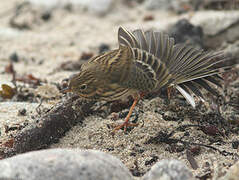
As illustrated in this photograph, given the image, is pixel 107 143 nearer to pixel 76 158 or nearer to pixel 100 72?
pixel 100 72

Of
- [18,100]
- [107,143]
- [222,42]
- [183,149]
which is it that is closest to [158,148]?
[183,149]

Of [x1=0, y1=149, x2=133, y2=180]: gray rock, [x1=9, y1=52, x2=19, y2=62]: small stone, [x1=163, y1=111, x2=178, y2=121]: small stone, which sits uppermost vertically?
[x1=0, y1=149, x2=133, y2=180]: gray rock

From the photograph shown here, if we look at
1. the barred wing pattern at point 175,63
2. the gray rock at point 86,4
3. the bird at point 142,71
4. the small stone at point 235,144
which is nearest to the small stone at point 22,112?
the bird at point 142,71

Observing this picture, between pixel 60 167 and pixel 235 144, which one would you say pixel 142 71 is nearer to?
pixel 235 144

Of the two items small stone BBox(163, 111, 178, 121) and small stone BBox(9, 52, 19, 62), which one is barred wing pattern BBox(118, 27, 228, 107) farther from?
small stone BBox(9, 52, 19, 62)

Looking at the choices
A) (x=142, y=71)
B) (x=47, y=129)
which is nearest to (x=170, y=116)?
(x=142, y=71)

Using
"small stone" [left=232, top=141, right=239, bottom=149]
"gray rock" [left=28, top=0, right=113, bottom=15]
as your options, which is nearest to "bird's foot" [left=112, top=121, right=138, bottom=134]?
"small stone" [left=232, top=141, right=239, bottom=149]
